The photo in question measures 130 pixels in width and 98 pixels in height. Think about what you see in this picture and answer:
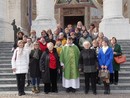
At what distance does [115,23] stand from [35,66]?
826 centimetres

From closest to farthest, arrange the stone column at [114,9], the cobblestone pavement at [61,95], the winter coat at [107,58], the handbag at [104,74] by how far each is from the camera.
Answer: the cobblestone pavement at [61,95] → the handbag at [104,74] → the winter coat at [107,58] → the stone column at [114,9]

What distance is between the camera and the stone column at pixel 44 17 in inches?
757

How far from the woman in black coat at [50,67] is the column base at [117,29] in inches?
304

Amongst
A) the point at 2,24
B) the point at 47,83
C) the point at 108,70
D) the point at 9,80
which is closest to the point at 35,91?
the point at 47,83

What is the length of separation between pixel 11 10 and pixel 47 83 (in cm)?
1264

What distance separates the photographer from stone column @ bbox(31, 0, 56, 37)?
19219mm

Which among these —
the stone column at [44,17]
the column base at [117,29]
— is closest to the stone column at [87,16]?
the stone column at [44,17]

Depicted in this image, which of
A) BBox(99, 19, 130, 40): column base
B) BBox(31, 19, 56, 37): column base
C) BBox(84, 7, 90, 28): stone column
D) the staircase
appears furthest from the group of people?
BBox(84, 7, 90, 28): stone column

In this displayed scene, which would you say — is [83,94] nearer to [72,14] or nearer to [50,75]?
[50,75]

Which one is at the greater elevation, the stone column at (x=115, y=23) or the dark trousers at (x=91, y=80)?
the stone column at (x=115, y=23)

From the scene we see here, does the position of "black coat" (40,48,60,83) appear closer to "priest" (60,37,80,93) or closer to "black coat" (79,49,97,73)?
"priest" (60,37,80,93)

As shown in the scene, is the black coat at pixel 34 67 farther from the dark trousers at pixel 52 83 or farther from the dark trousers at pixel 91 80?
the dark trousers at pixel 91 80

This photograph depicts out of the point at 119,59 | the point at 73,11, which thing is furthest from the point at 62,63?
the point at 73,11

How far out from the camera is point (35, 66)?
1148cm
